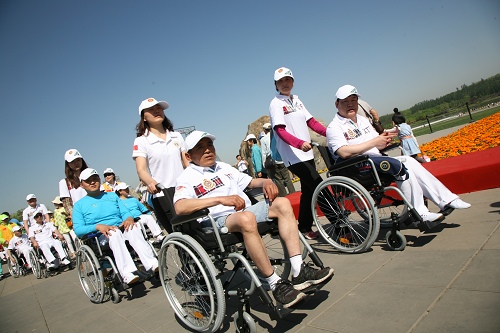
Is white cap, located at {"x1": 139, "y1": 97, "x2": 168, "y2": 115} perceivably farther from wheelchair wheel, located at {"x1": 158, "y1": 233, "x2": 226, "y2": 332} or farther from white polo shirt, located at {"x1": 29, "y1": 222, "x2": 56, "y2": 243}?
white polo shirt, located at {"x1": 29, "y1": 222, "x2": 56, "y2": 243}

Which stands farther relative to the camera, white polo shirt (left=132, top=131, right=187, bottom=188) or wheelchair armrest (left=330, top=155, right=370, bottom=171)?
white polo shirt (left=132, top=131, right=187, bottom=188)

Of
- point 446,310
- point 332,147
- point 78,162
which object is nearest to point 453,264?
point 446,310

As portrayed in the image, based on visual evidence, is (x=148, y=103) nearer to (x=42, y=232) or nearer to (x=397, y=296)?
(x=397, y=296)

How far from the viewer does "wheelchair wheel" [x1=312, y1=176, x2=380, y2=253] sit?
280 cm

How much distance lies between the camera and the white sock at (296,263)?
2.25m

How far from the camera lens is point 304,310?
228cm

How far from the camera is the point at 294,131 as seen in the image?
385cm

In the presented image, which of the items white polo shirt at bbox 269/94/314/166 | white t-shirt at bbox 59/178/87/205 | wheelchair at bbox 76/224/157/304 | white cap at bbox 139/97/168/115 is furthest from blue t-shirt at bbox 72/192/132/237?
white polo shirt at bbox 269/94/314/166

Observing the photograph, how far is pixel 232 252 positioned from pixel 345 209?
4.49 feet

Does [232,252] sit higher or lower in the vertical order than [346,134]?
lower

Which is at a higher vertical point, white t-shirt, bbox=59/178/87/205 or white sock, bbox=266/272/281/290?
white t-shirt, bbox=59/178/87/205

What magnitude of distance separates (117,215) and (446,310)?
357cm

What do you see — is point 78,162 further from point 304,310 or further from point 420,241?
point 420,241

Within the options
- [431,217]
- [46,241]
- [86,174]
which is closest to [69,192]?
[86,174]
